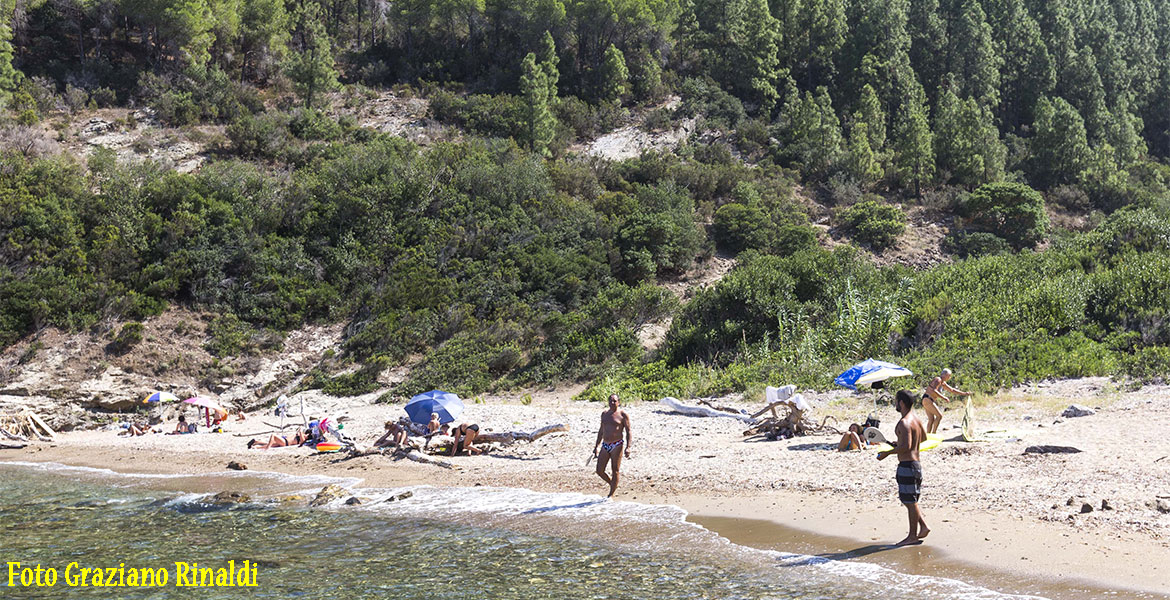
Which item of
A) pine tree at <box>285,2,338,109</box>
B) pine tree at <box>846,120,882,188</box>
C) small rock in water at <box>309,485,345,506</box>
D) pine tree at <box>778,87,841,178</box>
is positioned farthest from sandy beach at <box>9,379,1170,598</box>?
pine tree at <box>285,2,338,109</box>

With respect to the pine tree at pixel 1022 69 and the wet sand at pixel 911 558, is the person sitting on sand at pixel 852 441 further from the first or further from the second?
the pine tree at pixel 1022 69

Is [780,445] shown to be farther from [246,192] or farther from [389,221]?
[246,192]

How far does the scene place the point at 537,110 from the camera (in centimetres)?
4100

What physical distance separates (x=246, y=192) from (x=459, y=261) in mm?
8477

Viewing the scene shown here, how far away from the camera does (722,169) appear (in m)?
38.9

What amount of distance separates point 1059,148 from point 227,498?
43.9 metres

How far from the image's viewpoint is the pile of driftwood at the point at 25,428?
2034 cm

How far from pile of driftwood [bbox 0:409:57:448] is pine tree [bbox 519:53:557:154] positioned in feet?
79.4

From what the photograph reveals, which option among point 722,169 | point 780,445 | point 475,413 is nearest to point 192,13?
point 722,169

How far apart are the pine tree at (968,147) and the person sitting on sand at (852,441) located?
3274cm

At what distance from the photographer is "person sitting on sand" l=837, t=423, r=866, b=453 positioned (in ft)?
39.0

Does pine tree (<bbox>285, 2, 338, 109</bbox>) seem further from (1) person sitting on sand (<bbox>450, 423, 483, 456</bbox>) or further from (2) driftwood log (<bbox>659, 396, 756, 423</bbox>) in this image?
(1) person sitting on sand (<bbox>450, 423, 483, 456</bbox>)

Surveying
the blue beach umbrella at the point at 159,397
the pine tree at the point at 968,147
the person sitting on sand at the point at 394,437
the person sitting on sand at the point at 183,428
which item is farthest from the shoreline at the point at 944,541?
the pine tree at the point at 968,147

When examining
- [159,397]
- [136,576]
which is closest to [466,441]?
[136,576]
